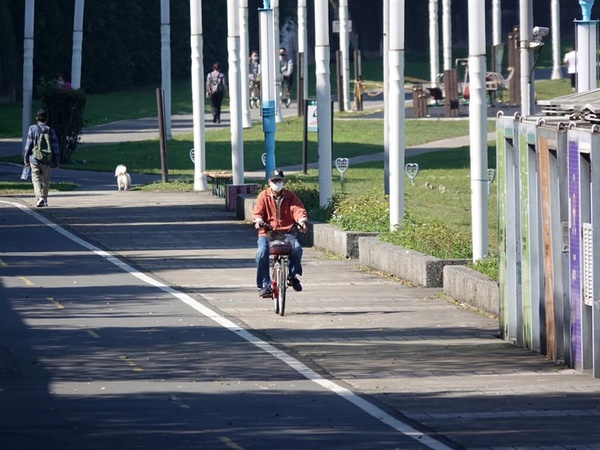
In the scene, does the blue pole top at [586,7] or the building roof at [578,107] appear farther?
the blue pole top at [586,7]

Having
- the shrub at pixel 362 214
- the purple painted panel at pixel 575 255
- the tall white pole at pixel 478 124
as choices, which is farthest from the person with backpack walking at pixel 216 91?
the purple painted panel at pixel 575 255

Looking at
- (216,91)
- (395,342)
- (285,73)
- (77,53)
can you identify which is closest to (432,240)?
(395,342)

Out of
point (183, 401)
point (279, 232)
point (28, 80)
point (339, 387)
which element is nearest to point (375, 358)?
point (339, 387)

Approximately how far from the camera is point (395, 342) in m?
15.6

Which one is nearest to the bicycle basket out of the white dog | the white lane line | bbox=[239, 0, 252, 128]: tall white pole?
the white lane line

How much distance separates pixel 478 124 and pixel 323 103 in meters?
7.14

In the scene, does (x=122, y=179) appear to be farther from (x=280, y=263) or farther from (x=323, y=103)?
(x=280, y=263)

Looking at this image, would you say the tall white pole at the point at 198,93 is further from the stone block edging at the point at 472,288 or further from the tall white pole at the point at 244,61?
the stone block edging at the point at 472,288

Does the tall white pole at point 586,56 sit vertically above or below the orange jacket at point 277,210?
above

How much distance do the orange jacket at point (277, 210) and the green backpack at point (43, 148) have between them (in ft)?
41.5

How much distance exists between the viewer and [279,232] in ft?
60.2

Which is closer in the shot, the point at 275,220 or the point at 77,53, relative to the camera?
the point at 275,220

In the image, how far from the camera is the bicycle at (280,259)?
17438 millimetres

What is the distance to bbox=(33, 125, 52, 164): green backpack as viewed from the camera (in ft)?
99.5
